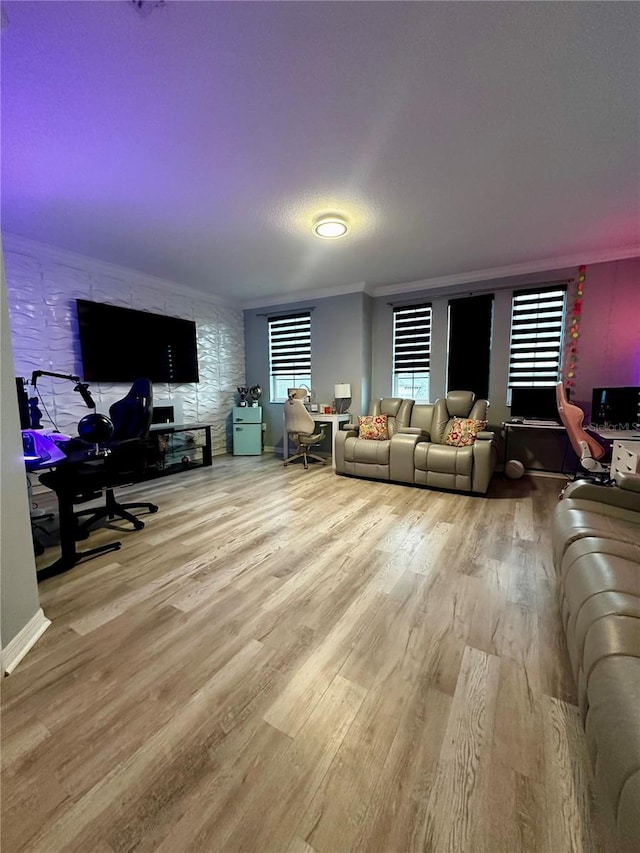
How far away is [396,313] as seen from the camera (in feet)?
17.0

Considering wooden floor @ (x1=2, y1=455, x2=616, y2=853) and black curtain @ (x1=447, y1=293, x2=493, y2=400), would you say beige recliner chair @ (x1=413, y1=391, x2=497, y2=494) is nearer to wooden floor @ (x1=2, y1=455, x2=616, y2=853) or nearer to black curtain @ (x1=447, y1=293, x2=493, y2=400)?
black curtain @ (x1=447, y1=293, x2=493, y2=400)

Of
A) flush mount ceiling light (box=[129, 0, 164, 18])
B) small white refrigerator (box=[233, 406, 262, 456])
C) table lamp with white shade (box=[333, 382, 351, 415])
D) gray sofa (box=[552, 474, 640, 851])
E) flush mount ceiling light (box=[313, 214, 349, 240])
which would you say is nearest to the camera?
gray sofa (box=[552, 474, 640, 851])

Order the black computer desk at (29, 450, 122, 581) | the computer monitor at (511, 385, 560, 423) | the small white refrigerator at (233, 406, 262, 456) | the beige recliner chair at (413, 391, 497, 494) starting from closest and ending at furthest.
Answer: the black computer desk at (29, 450, 122, 581) → the beige recliner chair at (413, 391, 497, 494) → the computer monitor at (511, 385, 560, 423) → the small white refrigerator at (233, 406, 262, 456)

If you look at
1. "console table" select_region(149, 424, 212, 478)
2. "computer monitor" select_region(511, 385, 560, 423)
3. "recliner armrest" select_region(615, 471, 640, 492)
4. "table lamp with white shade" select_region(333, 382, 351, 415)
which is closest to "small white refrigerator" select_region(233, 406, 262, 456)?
"console table" select_region(149, 424, 212, 478)

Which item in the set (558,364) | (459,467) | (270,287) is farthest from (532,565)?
(270,287)

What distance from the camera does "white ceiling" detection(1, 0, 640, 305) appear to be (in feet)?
4.55

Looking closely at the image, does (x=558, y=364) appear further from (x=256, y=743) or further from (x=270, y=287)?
(x=256, y=743)

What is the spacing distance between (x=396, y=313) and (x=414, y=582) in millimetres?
4266

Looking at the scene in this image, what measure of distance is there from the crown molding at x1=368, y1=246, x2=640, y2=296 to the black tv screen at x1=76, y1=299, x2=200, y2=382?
306 centimetres

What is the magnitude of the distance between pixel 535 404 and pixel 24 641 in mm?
4951

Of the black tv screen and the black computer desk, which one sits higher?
the black tv screen

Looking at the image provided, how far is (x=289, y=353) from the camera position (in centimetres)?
585

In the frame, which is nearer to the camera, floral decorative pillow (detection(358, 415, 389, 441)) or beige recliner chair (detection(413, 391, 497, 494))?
beige recliner chair (detection(413, 391, 497, 494))

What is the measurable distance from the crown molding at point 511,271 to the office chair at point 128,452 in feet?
12.6
